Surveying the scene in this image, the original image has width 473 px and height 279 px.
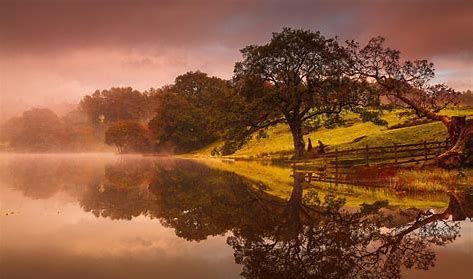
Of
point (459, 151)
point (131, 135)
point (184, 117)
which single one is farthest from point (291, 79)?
point (131, 135)

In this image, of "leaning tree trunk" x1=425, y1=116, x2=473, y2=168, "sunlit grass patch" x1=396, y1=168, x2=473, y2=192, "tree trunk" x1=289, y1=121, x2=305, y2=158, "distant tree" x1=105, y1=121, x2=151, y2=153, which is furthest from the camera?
"distant tree" x1=105, y1=121, x2=151, y2=153

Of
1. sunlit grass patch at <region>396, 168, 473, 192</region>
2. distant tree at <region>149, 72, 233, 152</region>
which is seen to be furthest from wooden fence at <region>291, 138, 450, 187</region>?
distant tree at <region>149, 72, 233, 152</region>

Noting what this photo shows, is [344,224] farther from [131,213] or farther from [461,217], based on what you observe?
[131,213]

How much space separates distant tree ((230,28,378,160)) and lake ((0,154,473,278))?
35613mm

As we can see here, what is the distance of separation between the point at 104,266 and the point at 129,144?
484 ft

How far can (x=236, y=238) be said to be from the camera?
1558 centimetres

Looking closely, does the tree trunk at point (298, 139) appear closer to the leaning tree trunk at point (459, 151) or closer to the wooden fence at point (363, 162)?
the wooden fence at point (363, 162)

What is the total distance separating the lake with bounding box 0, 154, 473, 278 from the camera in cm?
1159

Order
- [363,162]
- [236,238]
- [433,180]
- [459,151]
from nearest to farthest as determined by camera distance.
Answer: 1. [236,238]
2. [433,180]
3. [459,151]
4. [363,162]

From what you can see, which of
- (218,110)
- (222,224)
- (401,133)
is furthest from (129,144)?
(222,224)

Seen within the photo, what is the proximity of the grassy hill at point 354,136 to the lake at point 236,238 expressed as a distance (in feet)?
114

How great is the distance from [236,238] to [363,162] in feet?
117

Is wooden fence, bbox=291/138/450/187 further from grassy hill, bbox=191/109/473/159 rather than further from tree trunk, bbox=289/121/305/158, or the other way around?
grassy hill, bbox=191/109/473/159

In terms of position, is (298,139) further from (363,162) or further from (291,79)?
(363,162)
